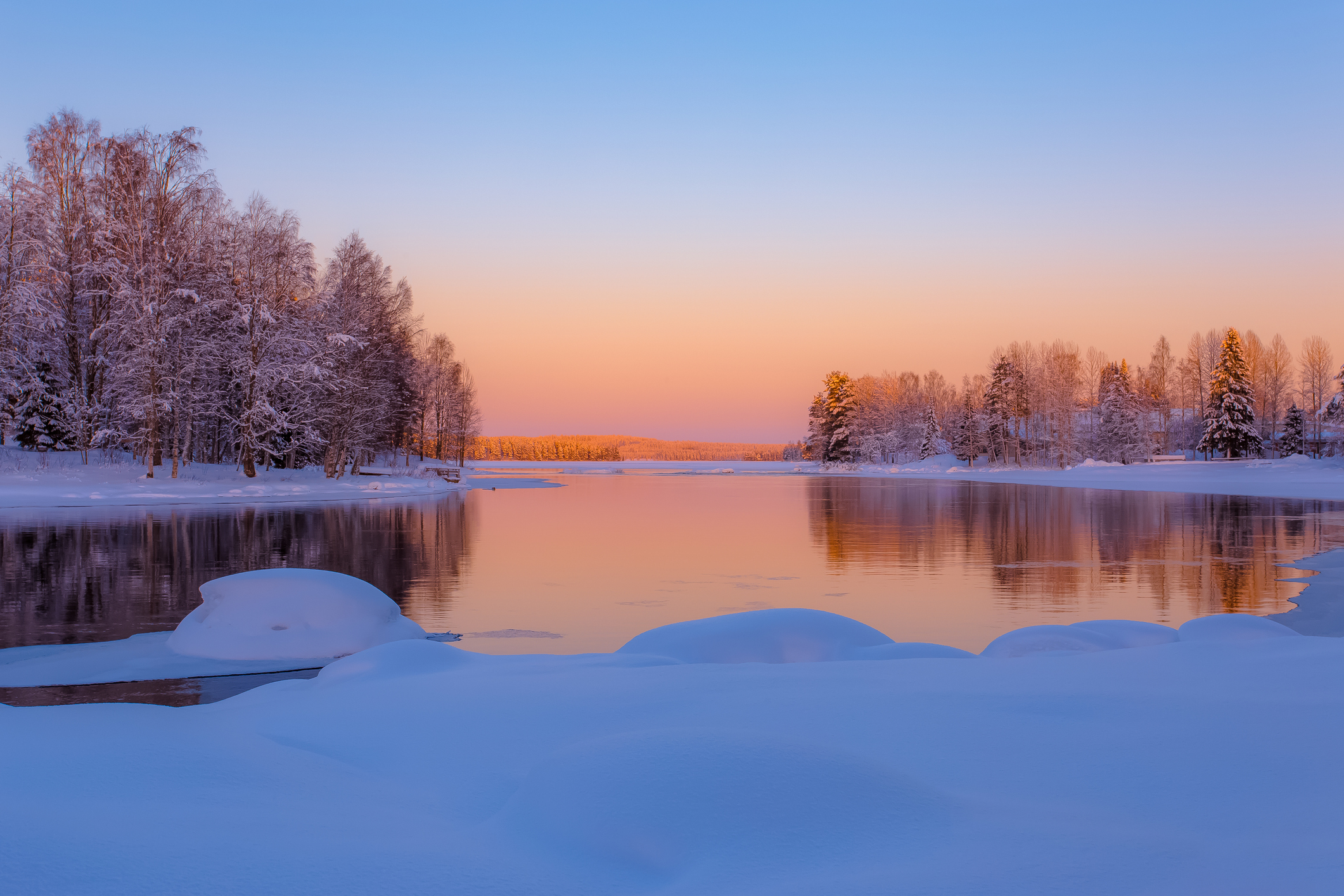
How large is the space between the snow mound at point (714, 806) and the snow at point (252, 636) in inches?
216

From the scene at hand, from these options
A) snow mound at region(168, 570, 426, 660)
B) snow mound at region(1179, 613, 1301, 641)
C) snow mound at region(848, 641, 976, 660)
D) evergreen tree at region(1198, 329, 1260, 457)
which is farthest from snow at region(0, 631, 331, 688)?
evergreen tree at region(1198, 329, 1260, 457)

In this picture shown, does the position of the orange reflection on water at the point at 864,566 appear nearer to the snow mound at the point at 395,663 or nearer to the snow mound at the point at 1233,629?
the snow mound at the point at 395,663

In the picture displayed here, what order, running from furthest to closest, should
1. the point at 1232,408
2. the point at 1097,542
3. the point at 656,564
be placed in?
1. the point at 1232,408
2. the point at 1097,542
3. the point at 656,564

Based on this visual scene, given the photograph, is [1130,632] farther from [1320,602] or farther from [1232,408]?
[1232,408]

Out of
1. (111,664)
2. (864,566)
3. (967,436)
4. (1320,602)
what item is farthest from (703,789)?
(967,436)

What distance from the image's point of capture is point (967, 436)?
90.8 metres

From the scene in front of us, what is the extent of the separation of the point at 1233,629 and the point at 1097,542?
13.3 meters

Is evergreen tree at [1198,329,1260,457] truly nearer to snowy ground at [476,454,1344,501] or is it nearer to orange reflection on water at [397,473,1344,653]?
snowy ground at [476,454,1344,501]

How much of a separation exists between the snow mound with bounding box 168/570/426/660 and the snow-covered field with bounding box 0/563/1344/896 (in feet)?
9.89

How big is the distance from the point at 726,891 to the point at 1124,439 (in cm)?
8702

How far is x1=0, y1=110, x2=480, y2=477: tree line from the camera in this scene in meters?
31.4

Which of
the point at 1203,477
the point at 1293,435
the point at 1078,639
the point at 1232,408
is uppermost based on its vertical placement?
the point at 1232,408

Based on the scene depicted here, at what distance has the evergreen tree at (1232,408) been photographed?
62.5 meters

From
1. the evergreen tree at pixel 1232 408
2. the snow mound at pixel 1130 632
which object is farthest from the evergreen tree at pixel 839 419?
the snow mound at pixel 1130 632
